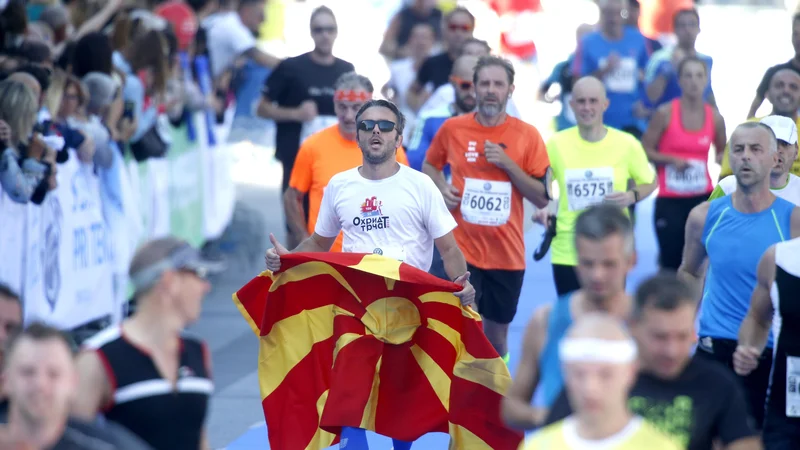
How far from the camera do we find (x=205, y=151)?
13.3 metres

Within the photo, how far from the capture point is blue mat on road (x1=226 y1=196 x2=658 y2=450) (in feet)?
26.8

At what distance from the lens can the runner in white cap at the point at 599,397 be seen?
362cm

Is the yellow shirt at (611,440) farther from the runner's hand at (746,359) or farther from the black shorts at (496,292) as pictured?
the black shorts at (496,292)

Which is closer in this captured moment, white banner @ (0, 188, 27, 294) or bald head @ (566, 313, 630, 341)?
bald head @ (566, 313, 630, 341)

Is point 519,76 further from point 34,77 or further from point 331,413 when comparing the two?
point 331,413

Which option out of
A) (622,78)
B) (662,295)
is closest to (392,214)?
(662,295)

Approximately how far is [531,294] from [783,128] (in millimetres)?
5827

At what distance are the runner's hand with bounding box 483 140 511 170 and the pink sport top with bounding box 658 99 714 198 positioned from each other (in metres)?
2.33

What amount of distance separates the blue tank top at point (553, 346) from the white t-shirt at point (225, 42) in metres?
9.94

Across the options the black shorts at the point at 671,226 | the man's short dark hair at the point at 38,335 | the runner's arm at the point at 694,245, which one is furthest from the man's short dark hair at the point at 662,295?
the black shorts at the point at 671,226

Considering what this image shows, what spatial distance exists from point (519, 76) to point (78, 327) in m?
13.0

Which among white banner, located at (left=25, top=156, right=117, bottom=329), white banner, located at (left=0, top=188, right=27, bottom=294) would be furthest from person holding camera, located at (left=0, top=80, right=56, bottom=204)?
white banner, located at (left=25, top=156, right=117, bottom=329)

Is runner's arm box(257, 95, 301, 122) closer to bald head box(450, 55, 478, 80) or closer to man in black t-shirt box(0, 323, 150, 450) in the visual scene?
bald head box(450, 55, 478, 80)

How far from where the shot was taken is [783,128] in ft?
23.2
